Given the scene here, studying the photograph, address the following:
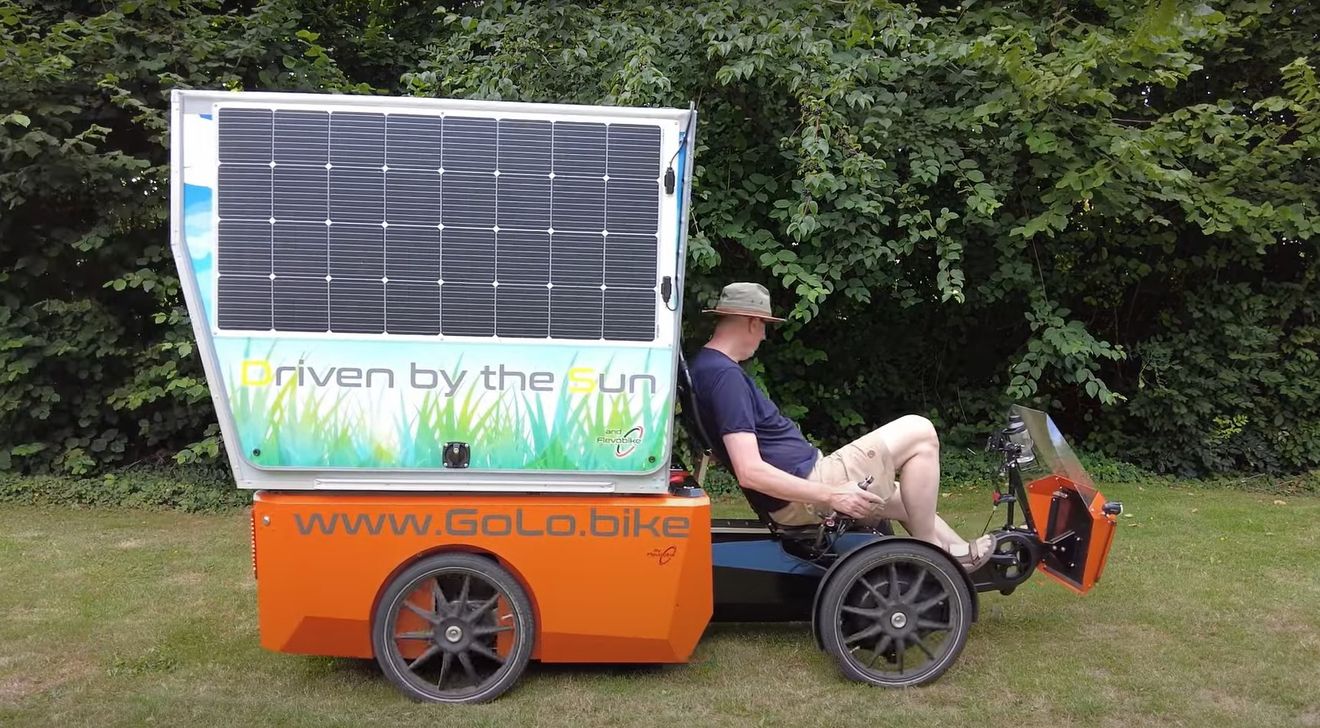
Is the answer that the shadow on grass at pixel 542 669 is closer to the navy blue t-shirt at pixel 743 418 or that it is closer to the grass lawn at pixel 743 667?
the grass lawn at pixel 743 667

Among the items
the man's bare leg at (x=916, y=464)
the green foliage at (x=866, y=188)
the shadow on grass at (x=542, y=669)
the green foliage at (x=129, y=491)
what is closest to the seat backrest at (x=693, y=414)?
the man's bare leg at (x=916, y=464)

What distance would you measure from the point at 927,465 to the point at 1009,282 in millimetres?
4512

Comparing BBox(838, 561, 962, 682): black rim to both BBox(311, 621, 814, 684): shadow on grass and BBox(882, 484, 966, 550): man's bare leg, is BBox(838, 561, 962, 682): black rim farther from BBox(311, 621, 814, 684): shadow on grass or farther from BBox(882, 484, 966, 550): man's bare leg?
BBox(311, 621, 814, 684): shadow on grass

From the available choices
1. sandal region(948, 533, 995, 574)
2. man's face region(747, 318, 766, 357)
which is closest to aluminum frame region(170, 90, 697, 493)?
man's face region(747, 318, 766, 357)

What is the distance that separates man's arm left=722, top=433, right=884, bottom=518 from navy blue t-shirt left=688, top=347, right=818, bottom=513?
0.21ft

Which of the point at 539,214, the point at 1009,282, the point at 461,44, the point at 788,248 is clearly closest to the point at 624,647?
the point at 539,214

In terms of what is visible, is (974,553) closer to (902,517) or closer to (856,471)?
(902,517)

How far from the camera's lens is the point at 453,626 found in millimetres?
3848

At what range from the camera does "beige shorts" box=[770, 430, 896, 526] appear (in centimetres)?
423

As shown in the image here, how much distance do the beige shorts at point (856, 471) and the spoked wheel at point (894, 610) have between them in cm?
26

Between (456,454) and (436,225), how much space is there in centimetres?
81

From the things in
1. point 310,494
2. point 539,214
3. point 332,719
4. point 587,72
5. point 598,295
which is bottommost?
point 332,719

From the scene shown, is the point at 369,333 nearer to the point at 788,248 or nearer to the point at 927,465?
the point at 927,465

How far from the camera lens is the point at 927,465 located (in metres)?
4.23
